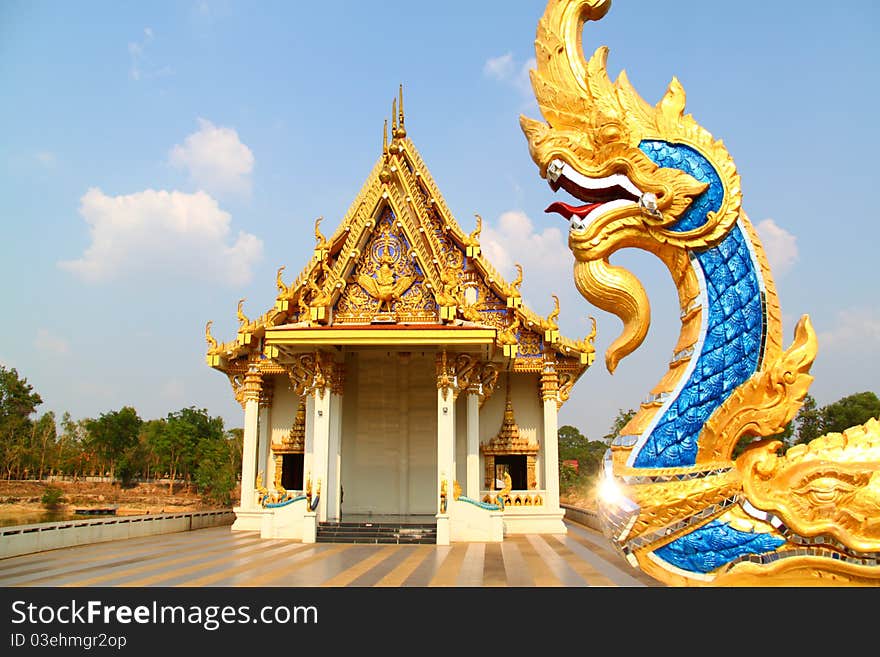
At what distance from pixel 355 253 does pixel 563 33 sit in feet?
29.2

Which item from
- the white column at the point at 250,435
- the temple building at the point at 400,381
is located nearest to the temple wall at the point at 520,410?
the temple building at the point at 400,381

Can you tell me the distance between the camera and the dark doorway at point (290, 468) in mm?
14930

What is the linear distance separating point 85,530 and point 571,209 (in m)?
10.7

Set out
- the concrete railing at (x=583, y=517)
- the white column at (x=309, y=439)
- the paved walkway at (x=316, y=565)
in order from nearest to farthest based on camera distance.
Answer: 1. the paved walkway at (x=316, y=565)
2. the white column at (x=309, y=439)
3. the concrete railing at (x=583, y=517)

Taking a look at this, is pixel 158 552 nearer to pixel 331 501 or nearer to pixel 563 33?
pixel 331 501

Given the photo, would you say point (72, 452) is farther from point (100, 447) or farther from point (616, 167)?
point (616, 167)

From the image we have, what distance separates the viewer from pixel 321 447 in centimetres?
1175

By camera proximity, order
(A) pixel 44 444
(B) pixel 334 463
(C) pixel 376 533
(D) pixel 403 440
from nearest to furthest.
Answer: (C) pixel 376 533
(B) pixel 334 463
(D) pixel 403 440
(A) pixel 44 444

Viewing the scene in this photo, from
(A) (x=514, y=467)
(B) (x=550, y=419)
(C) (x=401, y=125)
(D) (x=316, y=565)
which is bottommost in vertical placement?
(D) (x=316, y=565)

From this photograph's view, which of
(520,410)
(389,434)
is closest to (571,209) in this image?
(389,434)

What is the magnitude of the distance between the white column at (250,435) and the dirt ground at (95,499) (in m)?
20.0

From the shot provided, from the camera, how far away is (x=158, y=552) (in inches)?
377

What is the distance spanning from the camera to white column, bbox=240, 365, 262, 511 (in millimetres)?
13797

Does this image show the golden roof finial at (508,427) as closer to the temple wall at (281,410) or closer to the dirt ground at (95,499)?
the temple wall at (281,410)
